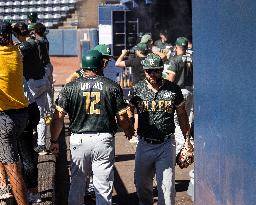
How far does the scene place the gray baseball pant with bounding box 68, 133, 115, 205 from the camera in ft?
17.8

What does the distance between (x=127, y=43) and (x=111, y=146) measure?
10.9 metres

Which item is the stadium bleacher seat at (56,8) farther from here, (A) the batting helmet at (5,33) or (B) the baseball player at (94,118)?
(A) the batting helmet at (5,33)

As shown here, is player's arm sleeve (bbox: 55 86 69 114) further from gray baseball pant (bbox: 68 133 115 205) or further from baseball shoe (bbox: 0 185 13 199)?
baseball shoe (bbox: 0 185 13 199)

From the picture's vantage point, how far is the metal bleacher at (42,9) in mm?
23891

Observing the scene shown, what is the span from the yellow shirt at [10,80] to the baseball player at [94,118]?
1.36 feet

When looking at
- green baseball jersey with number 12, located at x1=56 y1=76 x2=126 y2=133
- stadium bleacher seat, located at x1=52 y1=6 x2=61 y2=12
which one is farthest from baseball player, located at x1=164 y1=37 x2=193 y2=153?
stadium bleacher seat, located at x1=52 y1=6 x2=61 y2=12

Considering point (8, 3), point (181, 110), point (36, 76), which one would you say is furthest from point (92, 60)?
point (8, 3)

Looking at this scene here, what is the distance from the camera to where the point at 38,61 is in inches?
318

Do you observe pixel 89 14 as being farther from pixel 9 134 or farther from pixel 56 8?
pixel 9 134

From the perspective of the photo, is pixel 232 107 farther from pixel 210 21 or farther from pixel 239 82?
pixel 210 21

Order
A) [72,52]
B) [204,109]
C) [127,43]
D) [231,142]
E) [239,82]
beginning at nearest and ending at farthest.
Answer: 1. [239,82]
2. [231,142]
3. [204,109]
4. [127,43]
5. [72,52]

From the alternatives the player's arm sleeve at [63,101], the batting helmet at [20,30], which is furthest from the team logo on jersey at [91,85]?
the batting helmet at [20,30]

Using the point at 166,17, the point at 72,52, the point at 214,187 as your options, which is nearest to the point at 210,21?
the point at 214,187

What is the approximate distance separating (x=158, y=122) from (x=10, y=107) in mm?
1522
